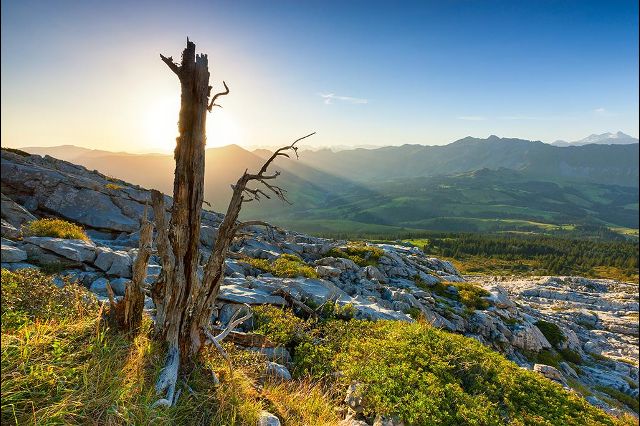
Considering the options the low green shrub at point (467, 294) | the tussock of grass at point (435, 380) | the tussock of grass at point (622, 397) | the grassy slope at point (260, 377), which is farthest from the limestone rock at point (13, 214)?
the tussock of grass at point (622, 397)

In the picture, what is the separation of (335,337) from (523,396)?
7.20 metres

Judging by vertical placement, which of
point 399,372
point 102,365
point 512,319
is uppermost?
point 102,365

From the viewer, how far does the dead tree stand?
28.0 feet

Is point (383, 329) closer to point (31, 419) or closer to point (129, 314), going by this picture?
point (129, 314)

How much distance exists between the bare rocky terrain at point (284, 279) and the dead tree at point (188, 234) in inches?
61.7

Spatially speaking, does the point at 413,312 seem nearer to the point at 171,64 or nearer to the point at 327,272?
the point at 327,272

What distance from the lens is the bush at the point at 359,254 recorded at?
36.1 metres

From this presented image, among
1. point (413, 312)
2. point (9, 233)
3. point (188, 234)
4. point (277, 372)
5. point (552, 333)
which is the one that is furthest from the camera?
point (552, 333)

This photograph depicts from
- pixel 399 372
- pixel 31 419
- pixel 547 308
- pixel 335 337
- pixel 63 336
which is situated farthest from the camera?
pixel 547 308

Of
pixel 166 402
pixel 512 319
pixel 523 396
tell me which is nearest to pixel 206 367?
pixel 166 402

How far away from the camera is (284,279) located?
73.1 feet

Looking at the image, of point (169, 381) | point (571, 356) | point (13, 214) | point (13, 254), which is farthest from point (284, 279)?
point (571, 356)

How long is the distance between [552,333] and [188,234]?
41307 millimetres

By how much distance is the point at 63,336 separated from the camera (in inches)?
311
